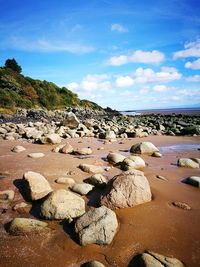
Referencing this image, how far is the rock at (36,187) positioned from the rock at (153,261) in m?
2.16

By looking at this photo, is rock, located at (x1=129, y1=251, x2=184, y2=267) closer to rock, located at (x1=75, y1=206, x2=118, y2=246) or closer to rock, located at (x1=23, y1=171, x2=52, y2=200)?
rock, located at (x1=75, y1=206, x2=118, y2=246)

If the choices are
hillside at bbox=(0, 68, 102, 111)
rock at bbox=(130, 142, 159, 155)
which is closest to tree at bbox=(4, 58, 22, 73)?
hillside at bbox=(0, 68, 102, 111)

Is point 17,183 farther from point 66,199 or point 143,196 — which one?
point 143,196

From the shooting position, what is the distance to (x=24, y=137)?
11555 mm

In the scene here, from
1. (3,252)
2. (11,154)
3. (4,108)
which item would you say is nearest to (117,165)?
(11,154)

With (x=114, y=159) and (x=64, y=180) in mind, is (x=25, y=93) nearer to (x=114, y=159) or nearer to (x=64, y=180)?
(x=114, y=159)

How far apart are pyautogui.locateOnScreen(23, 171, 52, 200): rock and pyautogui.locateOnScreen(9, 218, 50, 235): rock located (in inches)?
31.8

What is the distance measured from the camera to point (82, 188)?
4520mm

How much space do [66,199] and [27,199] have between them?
0.93m

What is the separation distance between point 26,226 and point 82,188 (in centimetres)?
154

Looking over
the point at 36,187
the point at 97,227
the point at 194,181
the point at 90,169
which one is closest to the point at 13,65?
the point at 90,169

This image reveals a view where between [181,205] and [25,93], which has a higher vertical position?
[25,93]

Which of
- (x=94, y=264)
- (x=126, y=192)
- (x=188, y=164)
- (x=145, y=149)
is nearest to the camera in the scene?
(x=94, y=264)

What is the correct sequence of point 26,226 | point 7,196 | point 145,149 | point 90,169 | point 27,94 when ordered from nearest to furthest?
point 26,226
point 7,196
point 90,169
point 145,149
point 27,94
